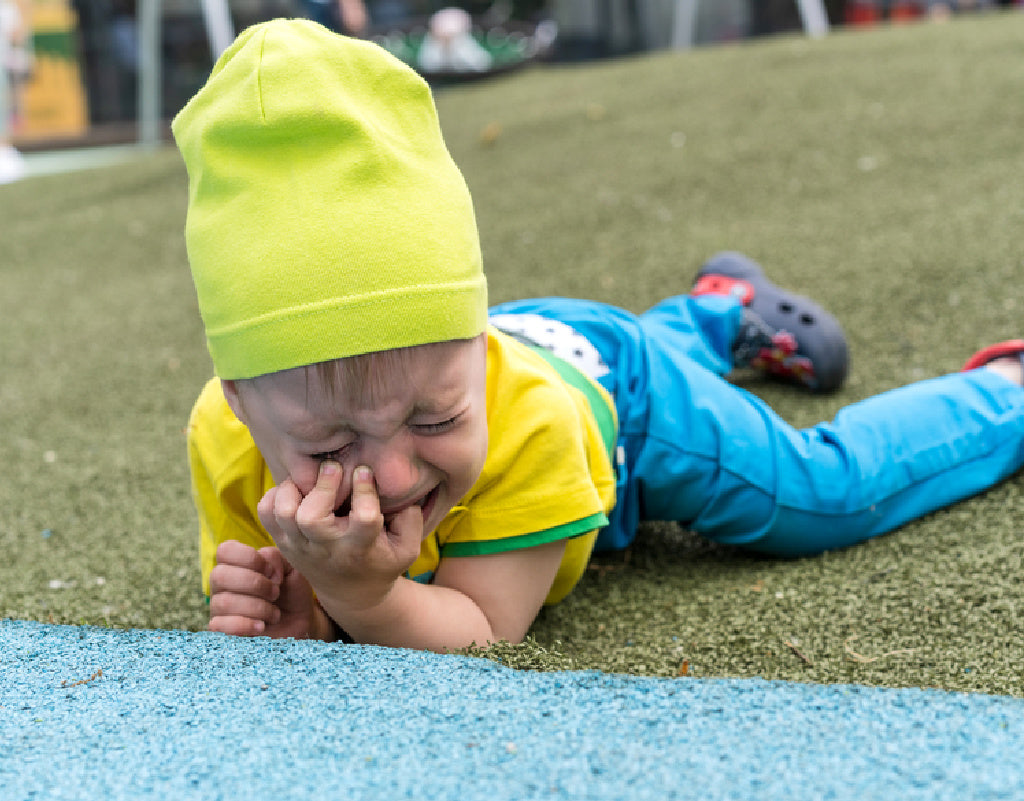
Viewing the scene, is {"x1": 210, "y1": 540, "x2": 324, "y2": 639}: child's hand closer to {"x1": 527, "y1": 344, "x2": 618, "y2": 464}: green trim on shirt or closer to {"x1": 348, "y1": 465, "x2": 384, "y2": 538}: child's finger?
{"x1": 348, "y1": 465, "x2": 384, "y2": 538}: child's finger

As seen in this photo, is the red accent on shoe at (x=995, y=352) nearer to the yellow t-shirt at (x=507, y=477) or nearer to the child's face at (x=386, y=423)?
the yellow t-shirt at (x=507, y=477)

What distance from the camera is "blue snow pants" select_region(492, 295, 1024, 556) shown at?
1554 mm

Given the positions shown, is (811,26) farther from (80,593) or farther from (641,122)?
(80,593)

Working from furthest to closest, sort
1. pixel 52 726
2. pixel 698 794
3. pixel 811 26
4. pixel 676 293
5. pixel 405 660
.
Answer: pixel 811 26, pixel 676 293, pixel 405 660, pixel 52 726, pixel 698 794

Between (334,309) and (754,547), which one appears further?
(754,547)

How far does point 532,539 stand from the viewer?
1275 millimetres

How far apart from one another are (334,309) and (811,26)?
5.68 m

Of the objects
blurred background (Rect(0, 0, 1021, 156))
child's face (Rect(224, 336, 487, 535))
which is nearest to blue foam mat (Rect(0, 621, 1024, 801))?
child's face (Rect(224, 336, 487, 535))

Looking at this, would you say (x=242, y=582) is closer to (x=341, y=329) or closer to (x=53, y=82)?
(x=341, y=329)

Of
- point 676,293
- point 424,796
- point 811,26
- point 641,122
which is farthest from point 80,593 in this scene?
point 811,26

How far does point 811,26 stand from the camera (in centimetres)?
599

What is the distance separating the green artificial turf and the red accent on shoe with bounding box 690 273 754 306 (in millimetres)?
195

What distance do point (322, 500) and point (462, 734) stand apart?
278mm

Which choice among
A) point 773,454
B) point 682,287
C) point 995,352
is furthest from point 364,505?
point 682,287
